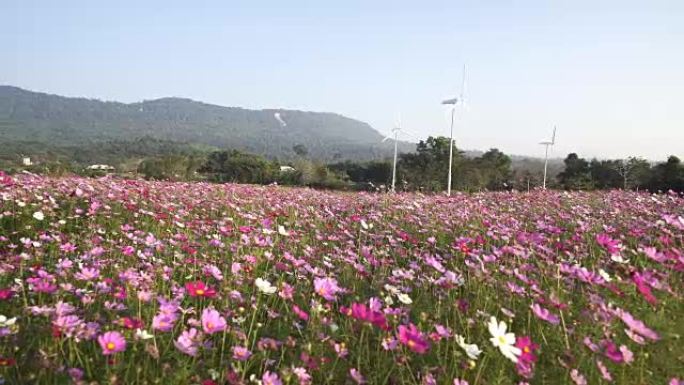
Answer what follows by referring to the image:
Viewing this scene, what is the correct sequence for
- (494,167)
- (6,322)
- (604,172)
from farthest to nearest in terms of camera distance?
(494,167)
(604,172)
(6,322)

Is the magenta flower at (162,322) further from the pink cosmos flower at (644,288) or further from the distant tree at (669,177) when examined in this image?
the distant tree at (669,177)

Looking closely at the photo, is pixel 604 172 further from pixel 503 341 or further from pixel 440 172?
pixel 503 341

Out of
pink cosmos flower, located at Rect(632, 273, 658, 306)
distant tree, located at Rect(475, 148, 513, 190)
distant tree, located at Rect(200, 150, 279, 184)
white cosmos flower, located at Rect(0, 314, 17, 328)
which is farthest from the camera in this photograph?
distant tree, located at Rect(200, 150, 279, 184)

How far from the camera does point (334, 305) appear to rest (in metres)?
3.18

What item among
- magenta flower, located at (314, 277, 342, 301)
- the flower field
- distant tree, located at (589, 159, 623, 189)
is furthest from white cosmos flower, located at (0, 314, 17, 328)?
distant tree, located at (589, 159, 623, 189)

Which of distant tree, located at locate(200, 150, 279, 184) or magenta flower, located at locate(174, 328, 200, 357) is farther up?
magenta flower, located at locate(174, 328, 200, 357)

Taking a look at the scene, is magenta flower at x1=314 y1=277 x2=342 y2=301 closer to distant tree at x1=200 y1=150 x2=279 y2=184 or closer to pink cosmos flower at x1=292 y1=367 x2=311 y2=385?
pink cosmos flower at x1=292 y1=367 x2=311 y2=385

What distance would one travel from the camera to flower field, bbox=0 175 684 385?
1.97m

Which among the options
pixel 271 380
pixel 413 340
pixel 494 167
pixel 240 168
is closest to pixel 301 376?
pixel 271 380

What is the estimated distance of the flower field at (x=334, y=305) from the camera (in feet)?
6.46

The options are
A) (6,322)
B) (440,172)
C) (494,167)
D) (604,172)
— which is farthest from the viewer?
(494,167)

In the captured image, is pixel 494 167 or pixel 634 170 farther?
pixel 494 167

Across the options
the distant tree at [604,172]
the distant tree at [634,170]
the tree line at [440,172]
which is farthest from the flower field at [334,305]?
the distant tree at [604,172]

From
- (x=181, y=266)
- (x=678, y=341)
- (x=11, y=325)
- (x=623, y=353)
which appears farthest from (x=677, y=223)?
(x=11, y=325)
